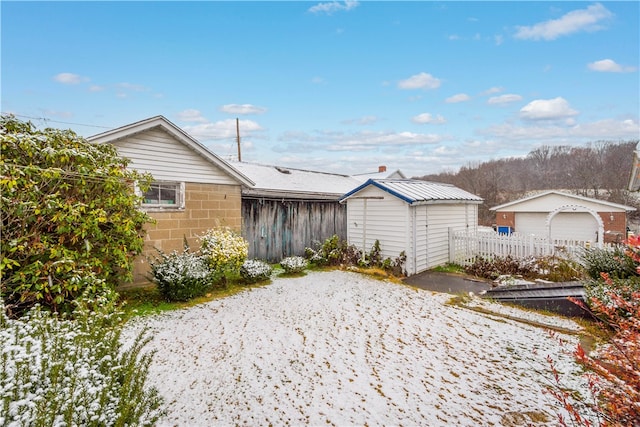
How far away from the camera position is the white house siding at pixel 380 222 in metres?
10.1

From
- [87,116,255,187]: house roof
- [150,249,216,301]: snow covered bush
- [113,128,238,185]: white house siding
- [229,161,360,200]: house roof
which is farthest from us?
[229,161,360,200]: house roof

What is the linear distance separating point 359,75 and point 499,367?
1252cm

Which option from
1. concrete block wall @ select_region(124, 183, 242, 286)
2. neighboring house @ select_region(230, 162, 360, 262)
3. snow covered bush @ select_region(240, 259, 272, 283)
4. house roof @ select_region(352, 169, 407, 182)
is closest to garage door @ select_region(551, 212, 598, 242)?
house roof @ select_region(352, 169, 407, 182)

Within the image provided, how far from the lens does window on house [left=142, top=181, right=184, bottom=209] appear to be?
814cm

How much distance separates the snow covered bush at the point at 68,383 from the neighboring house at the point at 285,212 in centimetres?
792

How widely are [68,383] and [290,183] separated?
11048mm

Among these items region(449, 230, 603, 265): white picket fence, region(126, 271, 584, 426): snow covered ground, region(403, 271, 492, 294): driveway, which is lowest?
region(403, 271, 492, 294): driveway

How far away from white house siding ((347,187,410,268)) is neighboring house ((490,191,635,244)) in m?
11.9

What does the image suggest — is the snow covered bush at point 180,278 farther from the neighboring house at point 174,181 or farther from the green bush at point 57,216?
the neighboring house at point 174,181

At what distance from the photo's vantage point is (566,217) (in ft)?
66.1

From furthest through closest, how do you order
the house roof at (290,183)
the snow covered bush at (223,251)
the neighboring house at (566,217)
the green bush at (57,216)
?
the neighboring house at (566,217) → the house roof at (290,183) → the snow covered bush at (223,251) → the green bush at (57,216)

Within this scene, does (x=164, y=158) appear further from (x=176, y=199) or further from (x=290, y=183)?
(x=290, y=183)

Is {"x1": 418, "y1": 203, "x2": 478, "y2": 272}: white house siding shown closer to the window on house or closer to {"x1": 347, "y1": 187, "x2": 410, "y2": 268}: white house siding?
{"x1": 347, "y1": 187, "x2": 410, "y2": 268}: white house siding

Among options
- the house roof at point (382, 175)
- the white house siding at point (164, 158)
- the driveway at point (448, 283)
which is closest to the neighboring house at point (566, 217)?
the house roof at point (382, 175)
